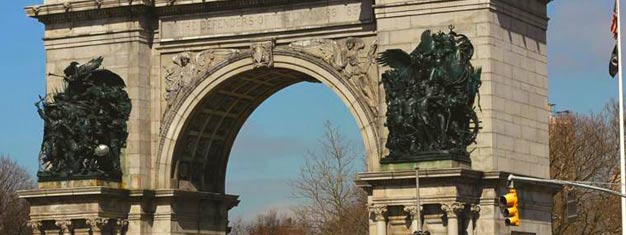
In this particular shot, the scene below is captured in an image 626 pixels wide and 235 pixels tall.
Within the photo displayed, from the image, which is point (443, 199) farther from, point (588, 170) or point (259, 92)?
point (588, 170)

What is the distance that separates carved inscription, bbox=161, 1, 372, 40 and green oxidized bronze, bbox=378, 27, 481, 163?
2.73 metres

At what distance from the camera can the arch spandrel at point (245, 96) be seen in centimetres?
4841

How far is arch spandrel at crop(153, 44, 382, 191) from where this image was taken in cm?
4841

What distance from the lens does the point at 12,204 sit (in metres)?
93.9

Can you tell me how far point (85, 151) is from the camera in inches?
1977

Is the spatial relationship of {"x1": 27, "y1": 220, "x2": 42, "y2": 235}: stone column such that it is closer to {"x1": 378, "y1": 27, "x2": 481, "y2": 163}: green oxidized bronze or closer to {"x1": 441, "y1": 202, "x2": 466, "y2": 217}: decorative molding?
{"x1": 378, "y1": 27, "x2": 481, "y2": 163}: green oxidized bronze

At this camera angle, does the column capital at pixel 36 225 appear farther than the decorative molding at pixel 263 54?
Yes

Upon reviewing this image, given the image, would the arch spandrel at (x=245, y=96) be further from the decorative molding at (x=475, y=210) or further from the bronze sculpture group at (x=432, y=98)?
the decorative molding at (x=475, y=210)

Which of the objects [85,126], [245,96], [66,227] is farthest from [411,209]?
[66,227]

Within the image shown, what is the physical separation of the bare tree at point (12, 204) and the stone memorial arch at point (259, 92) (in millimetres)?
40784

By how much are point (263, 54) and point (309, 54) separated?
1.45 m

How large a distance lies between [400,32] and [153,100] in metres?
8.41

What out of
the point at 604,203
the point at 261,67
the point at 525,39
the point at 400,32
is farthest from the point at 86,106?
the point at 604,203

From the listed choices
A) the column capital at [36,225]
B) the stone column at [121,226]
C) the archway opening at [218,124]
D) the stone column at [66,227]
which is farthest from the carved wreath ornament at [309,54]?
the column capital at [36,225]
